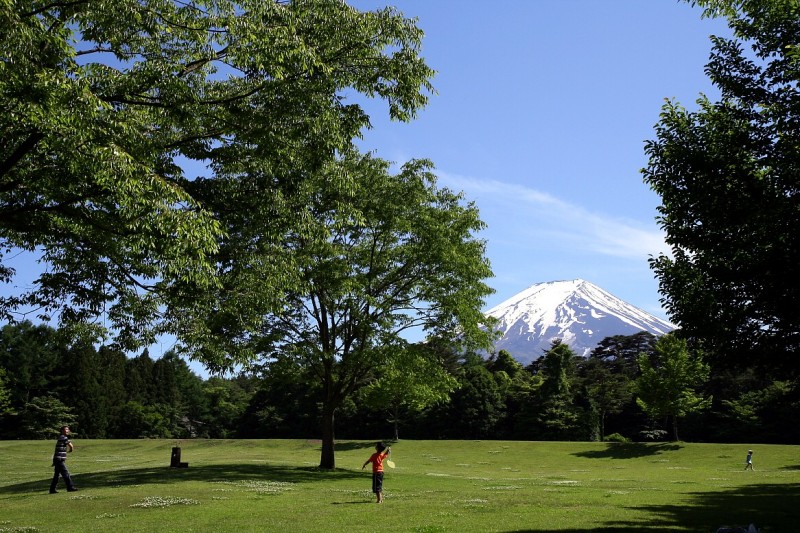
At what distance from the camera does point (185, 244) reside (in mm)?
12367

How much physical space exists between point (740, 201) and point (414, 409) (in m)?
49.2

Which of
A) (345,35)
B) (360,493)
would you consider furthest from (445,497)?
(345,35)

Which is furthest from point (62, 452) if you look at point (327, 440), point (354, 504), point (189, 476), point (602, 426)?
point (602, 426)

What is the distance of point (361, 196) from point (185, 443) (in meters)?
50.2

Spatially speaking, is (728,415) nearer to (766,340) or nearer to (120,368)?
(766,340)

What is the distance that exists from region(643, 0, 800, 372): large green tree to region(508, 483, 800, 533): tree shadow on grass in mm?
4274

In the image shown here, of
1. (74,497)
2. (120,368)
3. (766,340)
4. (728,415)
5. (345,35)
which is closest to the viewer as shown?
(345,35)

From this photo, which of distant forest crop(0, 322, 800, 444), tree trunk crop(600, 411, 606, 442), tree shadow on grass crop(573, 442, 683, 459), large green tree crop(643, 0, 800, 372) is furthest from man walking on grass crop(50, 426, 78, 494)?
tree trunk crop(600, 411, 606, 442)

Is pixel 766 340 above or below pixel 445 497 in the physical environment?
above

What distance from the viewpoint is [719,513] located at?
17219mm

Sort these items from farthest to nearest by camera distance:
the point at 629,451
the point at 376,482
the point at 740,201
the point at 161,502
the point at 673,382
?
the point at 673,382
the point at 629,451
the point at 376,482
the point at 161,502
the point at 740,201

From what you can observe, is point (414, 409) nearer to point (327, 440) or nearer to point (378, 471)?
point (327, 440)

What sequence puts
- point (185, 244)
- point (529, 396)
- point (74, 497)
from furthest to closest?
1. point (529, 396)
2. point (74, 497)
3. point (185, 244)

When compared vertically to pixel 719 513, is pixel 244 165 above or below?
above
